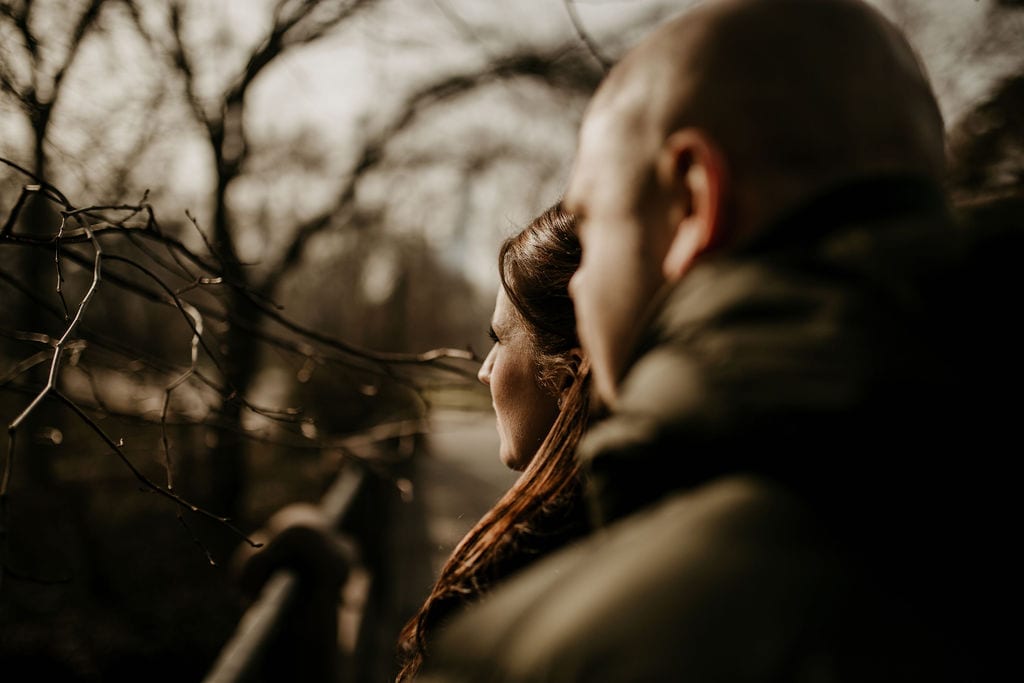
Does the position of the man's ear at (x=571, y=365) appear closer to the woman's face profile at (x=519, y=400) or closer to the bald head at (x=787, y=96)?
the woman's face profile at (x=519, y=400)

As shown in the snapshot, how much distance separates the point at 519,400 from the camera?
183 cm

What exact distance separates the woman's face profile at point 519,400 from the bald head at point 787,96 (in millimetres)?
1000

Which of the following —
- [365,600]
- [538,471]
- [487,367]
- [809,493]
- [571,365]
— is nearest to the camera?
[809,493]

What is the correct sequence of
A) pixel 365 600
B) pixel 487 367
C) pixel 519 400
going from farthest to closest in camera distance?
pixel 365 600 → pixel 487 367 → pixel 519 400

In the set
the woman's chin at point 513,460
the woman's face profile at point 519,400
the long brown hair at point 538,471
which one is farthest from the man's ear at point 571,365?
the woman's chin at point 513,460

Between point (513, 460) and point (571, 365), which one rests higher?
point (571, 365)

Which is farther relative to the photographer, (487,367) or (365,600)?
(365,600)

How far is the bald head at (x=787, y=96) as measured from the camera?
780 mm

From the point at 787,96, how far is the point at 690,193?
0.47 feet

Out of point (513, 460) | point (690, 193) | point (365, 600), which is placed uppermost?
point (690, 193)

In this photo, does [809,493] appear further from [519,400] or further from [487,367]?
[487,367]

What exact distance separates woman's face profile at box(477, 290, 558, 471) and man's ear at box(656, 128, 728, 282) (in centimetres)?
99

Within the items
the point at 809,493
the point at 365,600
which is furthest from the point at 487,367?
the point at 365,600

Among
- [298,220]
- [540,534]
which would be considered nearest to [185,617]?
[298,220]
